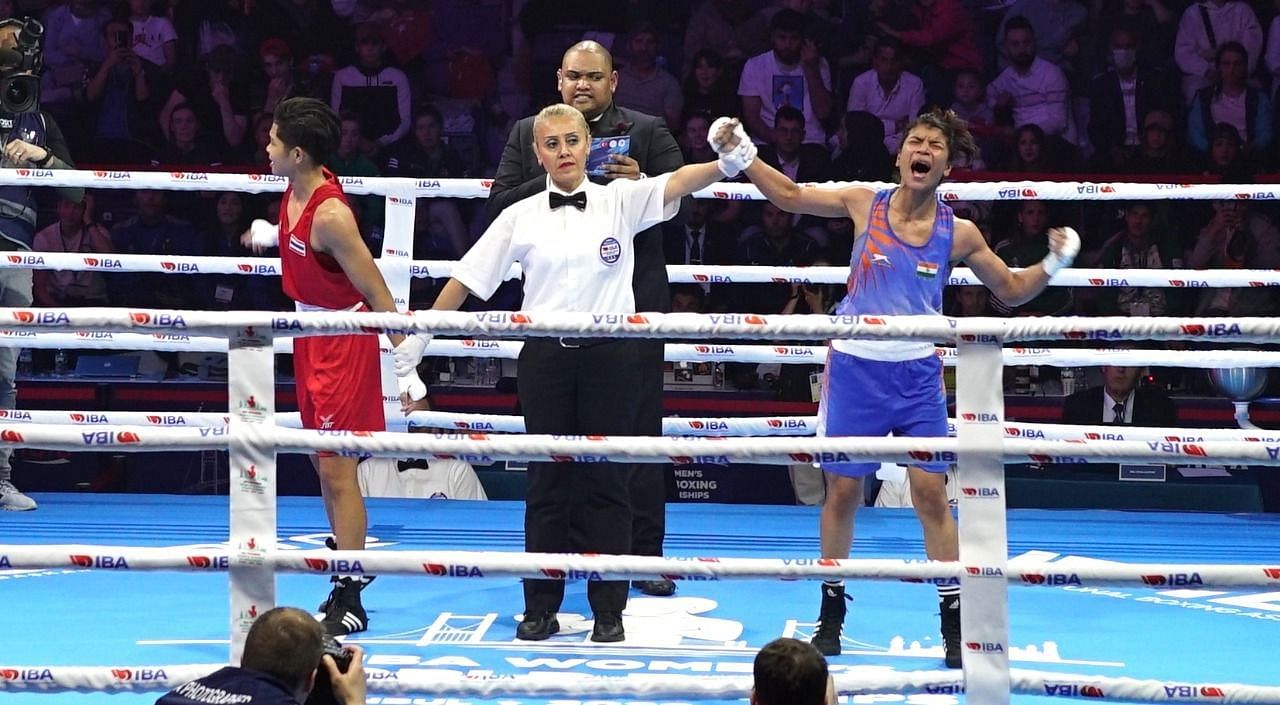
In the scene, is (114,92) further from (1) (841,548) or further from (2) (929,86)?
(1) (841,548)

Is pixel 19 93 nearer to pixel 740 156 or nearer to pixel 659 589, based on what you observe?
pixel 659 589

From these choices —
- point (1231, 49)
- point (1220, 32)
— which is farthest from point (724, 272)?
point (1220, 32)

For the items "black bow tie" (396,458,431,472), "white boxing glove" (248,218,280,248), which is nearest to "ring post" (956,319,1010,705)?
"white boxing glove" (248,218,280,248)

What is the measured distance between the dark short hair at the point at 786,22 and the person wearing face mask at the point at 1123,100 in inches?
64.7

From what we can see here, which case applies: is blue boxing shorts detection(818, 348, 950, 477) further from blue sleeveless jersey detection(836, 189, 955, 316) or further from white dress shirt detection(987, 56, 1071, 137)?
white dress shirt detection(987, 56, 1071, 137)

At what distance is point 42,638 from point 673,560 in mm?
1877

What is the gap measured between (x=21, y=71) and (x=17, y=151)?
0.28 meters

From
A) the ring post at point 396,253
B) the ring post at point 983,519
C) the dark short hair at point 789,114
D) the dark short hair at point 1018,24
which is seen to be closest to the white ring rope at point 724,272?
the ring post at point 396,253

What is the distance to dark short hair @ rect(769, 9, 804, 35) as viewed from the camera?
8398mm

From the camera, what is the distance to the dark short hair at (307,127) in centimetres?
383

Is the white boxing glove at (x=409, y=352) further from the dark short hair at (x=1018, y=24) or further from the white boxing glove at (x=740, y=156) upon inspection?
the dark short hair at (x=1018, y=24)

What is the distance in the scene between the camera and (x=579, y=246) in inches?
151

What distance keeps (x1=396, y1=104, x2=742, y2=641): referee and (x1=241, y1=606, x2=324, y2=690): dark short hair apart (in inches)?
59.1

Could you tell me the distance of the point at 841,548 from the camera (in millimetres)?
3811
